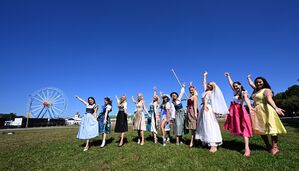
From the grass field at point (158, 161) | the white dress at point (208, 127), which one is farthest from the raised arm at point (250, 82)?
the grass field at point (158, 161)

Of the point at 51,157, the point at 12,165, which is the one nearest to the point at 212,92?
the point at 51,157

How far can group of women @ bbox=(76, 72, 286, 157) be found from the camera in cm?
650

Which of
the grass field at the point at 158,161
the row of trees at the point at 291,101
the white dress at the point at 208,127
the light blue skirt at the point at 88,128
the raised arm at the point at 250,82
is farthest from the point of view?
the row of trees at the point at 291,101

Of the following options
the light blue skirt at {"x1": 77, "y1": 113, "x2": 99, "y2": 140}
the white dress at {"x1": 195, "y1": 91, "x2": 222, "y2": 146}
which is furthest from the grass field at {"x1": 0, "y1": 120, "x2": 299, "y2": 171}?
the light blue skirt at {"x1": 77, "y1": 113, "x2": 99, "y2": 140}

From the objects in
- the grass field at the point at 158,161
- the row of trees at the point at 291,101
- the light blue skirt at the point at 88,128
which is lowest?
the grass field at the point at 158,161

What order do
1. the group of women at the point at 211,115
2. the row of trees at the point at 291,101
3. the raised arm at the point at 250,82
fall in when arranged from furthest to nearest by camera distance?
the row of trees at the point at 291,101 < the raised arm at the point at 250,82 < the group of women at the point at 211,115

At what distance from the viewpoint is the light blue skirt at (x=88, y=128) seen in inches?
355

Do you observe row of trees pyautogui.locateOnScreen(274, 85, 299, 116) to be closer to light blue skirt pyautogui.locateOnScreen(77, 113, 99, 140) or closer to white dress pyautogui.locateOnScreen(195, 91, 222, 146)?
white dress pyautogui.locateOnScreen(195, 91, 222, 146)

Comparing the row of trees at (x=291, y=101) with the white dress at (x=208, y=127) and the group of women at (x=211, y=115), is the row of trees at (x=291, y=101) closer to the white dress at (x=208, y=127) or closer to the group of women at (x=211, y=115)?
the group of women at (x=211, y=115)

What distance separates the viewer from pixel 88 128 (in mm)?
9172

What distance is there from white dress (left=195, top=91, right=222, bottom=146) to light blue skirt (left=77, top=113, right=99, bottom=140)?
491cm

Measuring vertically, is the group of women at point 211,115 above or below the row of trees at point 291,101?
below

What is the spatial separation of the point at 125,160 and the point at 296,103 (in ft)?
250

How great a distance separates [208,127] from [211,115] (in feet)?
1.65
